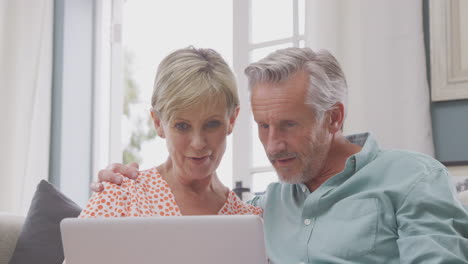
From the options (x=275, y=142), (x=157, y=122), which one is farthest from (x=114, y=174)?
(x=275, y=142)

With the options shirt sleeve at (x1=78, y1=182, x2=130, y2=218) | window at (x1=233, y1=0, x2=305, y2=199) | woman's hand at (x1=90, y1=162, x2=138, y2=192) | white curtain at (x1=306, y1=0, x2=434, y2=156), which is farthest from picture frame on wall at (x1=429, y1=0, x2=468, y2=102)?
shirt sleeve at (x1=78, y1=182, x2=130, y2=218)

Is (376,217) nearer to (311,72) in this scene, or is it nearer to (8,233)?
(311,72)

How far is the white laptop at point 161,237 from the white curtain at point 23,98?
240 cm

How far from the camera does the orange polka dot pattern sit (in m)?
1.51

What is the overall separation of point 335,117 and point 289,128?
0.54 feet

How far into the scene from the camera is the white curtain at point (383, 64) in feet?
8.75

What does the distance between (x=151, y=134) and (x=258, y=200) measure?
10.7m

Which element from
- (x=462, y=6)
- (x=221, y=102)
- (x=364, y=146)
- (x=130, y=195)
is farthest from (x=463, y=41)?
(x=130, y=195)

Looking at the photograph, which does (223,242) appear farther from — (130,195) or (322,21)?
(322,21)

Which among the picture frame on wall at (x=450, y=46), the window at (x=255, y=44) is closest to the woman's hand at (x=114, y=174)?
the picture frame on wall at (x=450, y=46)

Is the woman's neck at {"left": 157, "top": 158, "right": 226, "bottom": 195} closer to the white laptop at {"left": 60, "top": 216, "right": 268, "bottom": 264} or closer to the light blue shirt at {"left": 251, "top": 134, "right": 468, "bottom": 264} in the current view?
the light blue shirt at {"left": 251, "top": 134, "right": 468, "bottom": 264}

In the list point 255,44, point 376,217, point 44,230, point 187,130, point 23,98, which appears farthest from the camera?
point 23,98

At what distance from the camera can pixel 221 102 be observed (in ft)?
5.41

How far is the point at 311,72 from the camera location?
1.75 metres
